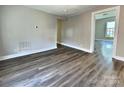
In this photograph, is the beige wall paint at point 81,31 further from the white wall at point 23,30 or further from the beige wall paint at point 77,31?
the white wall at point 23,30

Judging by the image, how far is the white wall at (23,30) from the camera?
3.73m

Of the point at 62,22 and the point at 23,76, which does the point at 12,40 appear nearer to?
the point at 23,76

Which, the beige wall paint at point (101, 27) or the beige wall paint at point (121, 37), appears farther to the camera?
the beige wall paint at point (101, 27)

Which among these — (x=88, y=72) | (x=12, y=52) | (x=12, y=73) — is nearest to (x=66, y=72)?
(x=88, y=72)

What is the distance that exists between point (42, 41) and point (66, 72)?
300cm

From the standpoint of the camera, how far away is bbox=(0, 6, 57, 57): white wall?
373 cm

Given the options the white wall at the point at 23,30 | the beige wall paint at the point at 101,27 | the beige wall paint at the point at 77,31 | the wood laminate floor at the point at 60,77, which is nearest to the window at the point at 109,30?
the beige wall paint at the point at 101,27

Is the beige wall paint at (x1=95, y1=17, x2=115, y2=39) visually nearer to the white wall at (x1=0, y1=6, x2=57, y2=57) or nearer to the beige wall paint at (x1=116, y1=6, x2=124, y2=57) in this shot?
the white wall at (x1=0, y1=6, x2=57, y2=57)

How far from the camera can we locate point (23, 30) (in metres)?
4.32

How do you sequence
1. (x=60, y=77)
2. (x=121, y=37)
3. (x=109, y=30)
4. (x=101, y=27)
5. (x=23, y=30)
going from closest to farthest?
(x=60, y=77)
(x=121, y=37)
(x=23, y=30)
(x=109, y=30)
(x=101, y=27)

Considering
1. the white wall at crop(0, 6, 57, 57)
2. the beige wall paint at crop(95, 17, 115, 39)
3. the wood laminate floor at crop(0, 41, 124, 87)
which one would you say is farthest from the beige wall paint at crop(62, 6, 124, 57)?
the beige wall paint at crop(95, 17, 115, 39)

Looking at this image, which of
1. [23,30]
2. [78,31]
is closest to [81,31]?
[78,31]

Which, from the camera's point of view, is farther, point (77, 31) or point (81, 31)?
point (77, 31)

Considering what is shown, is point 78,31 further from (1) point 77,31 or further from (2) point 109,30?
(2) point 109,30
